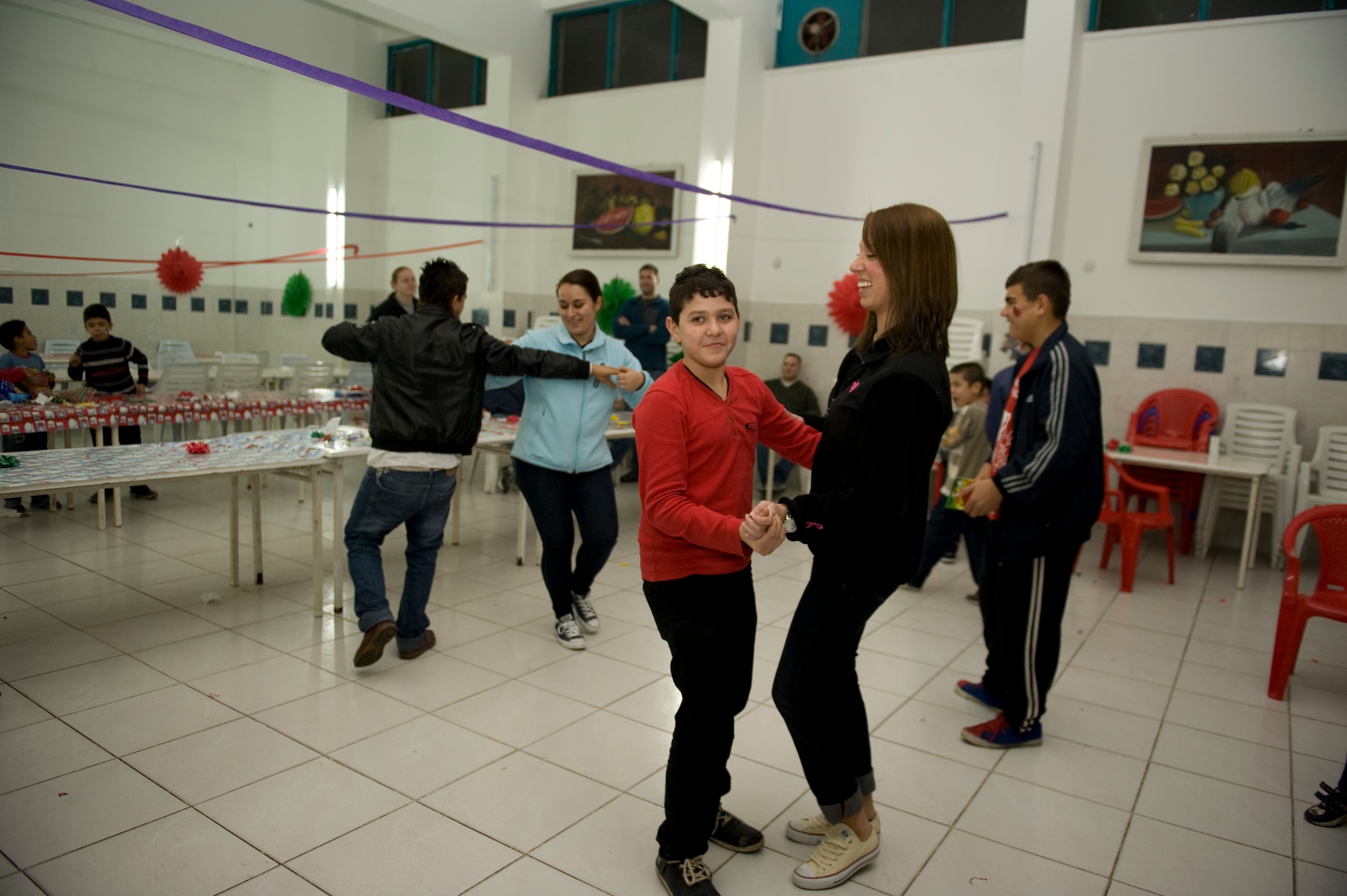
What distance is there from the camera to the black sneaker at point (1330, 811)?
2.75 m

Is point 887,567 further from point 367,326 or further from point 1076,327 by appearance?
point 1076,327

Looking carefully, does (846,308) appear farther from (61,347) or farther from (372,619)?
(61,347)

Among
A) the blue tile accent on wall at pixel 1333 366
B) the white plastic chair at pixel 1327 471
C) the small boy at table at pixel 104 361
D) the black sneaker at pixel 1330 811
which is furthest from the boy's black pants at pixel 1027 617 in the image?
the small boy at table at pixel 104 361

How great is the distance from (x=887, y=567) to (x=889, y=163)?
6.66m

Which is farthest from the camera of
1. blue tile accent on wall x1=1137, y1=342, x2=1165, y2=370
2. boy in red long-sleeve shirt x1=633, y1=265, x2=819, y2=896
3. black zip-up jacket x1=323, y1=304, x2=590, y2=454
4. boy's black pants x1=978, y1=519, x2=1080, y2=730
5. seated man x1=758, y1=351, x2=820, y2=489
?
seated man x1=758, y1=351, x2=820, y2=489

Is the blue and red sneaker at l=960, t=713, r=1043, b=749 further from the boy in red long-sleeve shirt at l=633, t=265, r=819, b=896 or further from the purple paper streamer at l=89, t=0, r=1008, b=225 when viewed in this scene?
the purple paper streamer at l=89, t=0, r=1008, b=225

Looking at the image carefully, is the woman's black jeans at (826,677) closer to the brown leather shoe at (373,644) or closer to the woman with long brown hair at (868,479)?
the woman with long brown hair at (868,479)

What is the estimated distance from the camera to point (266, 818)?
2486 millimetres

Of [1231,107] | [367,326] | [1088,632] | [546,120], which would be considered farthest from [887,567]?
[546,120]

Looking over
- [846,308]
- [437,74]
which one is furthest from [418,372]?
[437,74]

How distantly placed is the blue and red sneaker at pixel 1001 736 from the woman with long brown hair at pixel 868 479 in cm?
112

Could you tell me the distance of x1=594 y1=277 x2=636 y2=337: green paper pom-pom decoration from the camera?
29.7 feet

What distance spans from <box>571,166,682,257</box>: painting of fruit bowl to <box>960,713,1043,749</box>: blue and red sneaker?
643cm

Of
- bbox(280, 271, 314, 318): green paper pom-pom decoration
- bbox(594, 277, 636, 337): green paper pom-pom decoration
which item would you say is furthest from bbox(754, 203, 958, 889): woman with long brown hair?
bbox(280, 271, 314, 318): green paper pom-pom decoration
